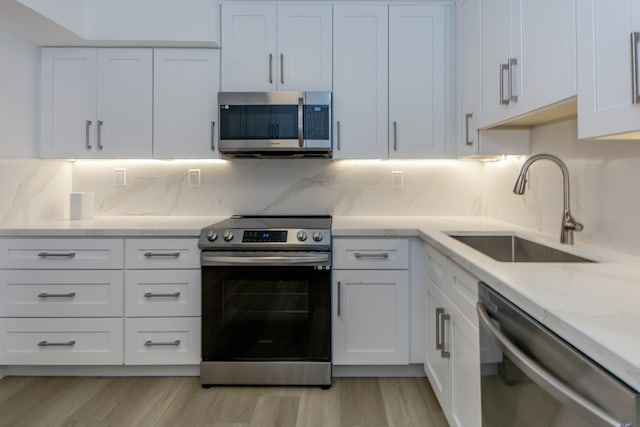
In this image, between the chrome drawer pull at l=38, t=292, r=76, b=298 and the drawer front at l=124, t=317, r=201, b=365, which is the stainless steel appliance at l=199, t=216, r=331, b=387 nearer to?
the drawer front at l=124, t=317, r=201, b=365

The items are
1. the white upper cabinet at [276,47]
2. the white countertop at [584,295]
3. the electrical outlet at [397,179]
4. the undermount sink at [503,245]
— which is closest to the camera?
the white countertop at [584,295]

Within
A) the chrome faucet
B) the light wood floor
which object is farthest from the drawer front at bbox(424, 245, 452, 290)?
the light wood floor

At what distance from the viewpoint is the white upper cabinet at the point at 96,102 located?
2693 millimetres

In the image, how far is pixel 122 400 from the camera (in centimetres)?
220

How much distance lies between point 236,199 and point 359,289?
1161 millimetres

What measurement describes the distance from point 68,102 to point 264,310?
186 centimetres

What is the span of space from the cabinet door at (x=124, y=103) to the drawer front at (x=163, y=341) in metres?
A: 1.08

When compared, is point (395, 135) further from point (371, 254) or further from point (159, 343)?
point (159, 343)

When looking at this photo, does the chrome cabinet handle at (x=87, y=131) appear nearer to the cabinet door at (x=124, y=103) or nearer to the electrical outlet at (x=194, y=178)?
the cabinet door at (x=124, y=103)

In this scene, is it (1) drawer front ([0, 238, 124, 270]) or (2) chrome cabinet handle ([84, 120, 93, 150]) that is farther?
(2) chrome cabinet handle ([84, 120, 93, 150])

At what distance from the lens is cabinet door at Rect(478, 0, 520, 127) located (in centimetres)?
188

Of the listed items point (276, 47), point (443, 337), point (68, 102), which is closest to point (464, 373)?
point (443, 337)

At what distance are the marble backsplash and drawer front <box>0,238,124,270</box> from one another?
0.68 metres

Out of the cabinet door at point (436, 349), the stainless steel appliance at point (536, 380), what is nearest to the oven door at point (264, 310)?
the cabinet door at point (436, 349)
